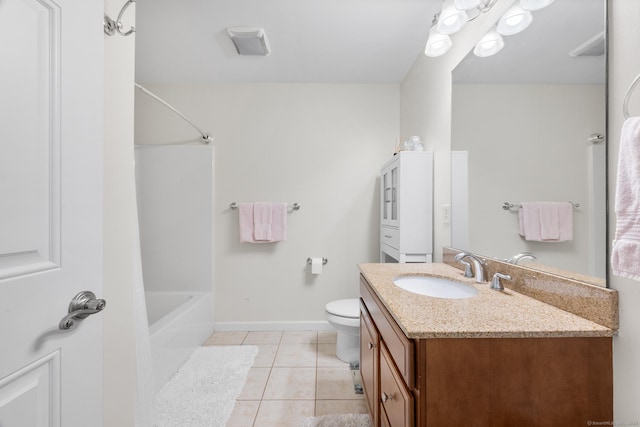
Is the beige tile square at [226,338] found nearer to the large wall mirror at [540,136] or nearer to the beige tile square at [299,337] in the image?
the beige tile square at [299,337]

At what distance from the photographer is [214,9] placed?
1751mm

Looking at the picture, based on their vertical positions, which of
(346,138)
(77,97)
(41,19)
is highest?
(346,138)

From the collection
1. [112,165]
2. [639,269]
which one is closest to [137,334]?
[112,165]

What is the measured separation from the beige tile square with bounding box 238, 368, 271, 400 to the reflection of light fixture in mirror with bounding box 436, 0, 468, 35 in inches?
92.3

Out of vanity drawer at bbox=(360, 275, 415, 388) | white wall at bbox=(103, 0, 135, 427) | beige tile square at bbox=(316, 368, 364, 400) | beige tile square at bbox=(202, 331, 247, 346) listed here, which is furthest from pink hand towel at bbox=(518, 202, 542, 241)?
beige tile square at bbox=(202, 331, 247, 346)

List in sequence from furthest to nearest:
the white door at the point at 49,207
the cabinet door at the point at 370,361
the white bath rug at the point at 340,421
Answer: the white bath rug at the point at 340,421
the cabinet door at the point at 370,361
the white door at the point at 49,207

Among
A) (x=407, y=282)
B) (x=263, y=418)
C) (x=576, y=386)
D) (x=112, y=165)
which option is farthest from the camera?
(x=263, y=418)

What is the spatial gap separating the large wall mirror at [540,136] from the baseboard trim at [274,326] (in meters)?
1.66

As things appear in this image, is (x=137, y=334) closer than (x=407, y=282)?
Yes

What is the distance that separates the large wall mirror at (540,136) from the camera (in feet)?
2.92

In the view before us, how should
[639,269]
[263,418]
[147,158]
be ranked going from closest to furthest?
[639,269]
[263,418]
[147,158]

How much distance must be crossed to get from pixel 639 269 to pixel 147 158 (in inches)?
125

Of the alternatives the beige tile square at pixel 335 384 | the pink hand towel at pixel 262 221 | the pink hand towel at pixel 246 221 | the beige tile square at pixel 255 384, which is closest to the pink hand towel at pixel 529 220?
the beige tile square at pixel 335 384

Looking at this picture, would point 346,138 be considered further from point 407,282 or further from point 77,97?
point 77,97
